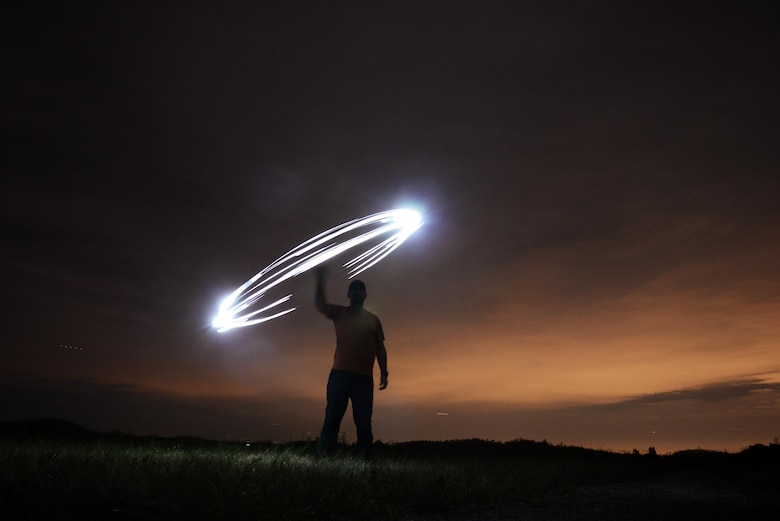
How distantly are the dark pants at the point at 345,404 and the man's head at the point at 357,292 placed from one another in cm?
118

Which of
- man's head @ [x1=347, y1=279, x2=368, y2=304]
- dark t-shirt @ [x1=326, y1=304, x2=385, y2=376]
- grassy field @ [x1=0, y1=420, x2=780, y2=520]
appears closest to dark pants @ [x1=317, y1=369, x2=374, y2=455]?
dark t-shirt @ [x1=326, y1=304, x2=385, y2=376]

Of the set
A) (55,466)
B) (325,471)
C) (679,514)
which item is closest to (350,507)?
(325,471)

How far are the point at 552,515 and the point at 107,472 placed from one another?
15.0 feet

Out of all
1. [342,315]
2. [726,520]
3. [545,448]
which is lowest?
[726,520]

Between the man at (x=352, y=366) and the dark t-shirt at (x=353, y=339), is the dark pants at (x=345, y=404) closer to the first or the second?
the man at (x=352, y=366)

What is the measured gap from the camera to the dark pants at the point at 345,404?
9789 millimetres

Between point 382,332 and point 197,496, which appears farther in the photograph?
point 382,332

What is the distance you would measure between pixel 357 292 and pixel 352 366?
1.19 metres

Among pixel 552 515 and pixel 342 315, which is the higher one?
pixel 342 315

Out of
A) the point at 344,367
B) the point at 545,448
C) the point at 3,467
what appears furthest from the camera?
the point at 545,448

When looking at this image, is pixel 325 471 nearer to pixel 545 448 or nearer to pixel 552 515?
pixel 552 515

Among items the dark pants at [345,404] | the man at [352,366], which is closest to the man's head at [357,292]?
the man at [352,366]

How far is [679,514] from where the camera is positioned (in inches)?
273

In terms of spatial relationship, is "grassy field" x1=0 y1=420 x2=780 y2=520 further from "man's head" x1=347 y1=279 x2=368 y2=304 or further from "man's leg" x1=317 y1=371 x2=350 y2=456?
"man's head" x1=347 y1=279 x2=368 y2=304
